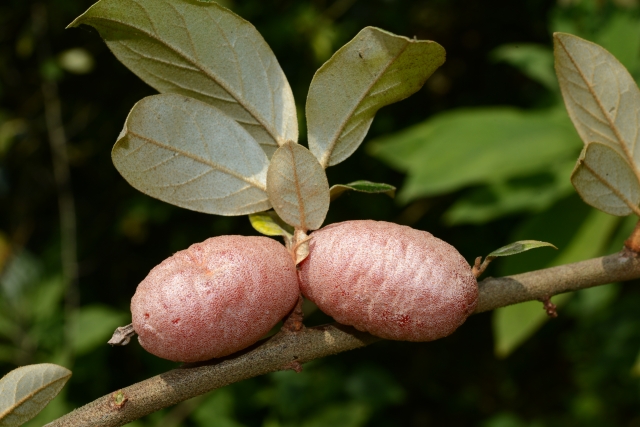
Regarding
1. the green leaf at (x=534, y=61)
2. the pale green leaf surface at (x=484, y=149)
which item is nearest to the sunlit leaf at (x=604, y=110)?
the pale green leaf surface at (x=484, y=149)

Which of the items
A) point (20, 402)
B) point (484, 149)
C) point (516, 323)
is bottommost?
point (516, 323)

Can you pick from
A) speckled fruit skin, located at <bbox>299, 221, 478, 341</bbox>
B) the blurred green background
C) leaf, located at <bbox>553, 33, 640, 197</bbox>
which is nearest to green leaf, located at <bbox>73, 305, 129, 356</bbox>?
the blurred green background

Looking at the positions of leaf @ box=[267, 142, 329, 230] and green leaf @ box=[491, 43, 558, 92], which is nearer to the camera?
leaf @ box=[267, 142, 329, 230]

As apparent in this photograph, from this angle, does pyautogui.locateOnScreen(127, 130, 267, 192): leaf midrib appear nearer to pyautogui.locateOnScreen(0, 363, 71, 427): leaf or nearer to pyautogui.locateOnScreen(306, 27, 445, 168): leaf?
pyautogui.locateOnScreen(306, 27, 445, 168): leaf

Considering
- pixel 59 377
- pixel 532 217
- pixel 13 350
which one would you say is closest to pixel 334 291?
pixel 59 377

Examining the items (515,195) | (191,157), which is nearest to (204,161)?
(191,157)

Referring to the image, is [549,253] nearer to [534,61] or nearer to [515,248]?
[534,61]

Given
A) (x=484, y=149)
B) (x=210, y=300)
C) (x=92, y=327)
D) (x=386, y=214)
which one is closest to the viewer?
(x=210, y=300)
